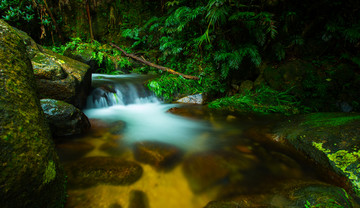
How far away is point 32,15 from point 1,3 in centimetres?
101

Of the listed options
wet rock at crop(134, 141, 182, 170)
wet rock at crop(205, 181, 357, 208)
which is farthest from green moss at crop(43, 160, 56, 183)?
wet rock at crop(205, 181, 357, 208)

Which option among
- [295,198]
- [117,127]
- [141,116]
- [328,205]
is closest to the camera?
[328,205]

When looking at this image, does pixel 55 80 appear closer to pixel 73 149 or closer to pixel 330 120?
pixel 73 149

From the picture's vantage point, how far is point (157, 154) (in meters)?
2.23

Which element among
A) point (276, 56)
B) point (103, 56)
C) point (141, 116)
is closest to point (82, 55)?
point (103, 56)

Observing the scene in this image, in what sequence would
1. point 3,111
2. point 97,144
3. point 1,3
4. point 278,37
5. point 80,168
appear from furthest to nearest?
1. point 1,3
2. point 278,37
3. point 97,144
4. point 80,168
5. point 3,111

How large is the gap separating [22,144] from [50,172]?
0.81ft

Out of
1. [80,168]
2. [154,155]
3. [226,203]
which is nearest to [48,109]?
[80,168]

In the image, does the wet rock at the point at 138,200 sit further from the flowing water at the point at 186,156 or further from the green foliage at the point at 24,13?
the green foliage at the point at 24,13

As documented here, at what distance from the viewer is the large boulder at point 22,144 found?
874mm

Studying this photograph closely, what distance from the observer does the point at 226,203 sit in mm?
1406

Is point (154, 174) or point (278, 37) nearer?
point (154, 174)

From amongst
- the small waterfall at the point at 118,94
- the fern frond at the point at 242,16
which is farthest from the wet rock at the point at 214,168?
the small waterfall at the point at 118,94

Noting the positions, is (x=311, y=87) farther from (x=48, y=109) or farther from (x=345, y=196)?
(x=48, y=109)
